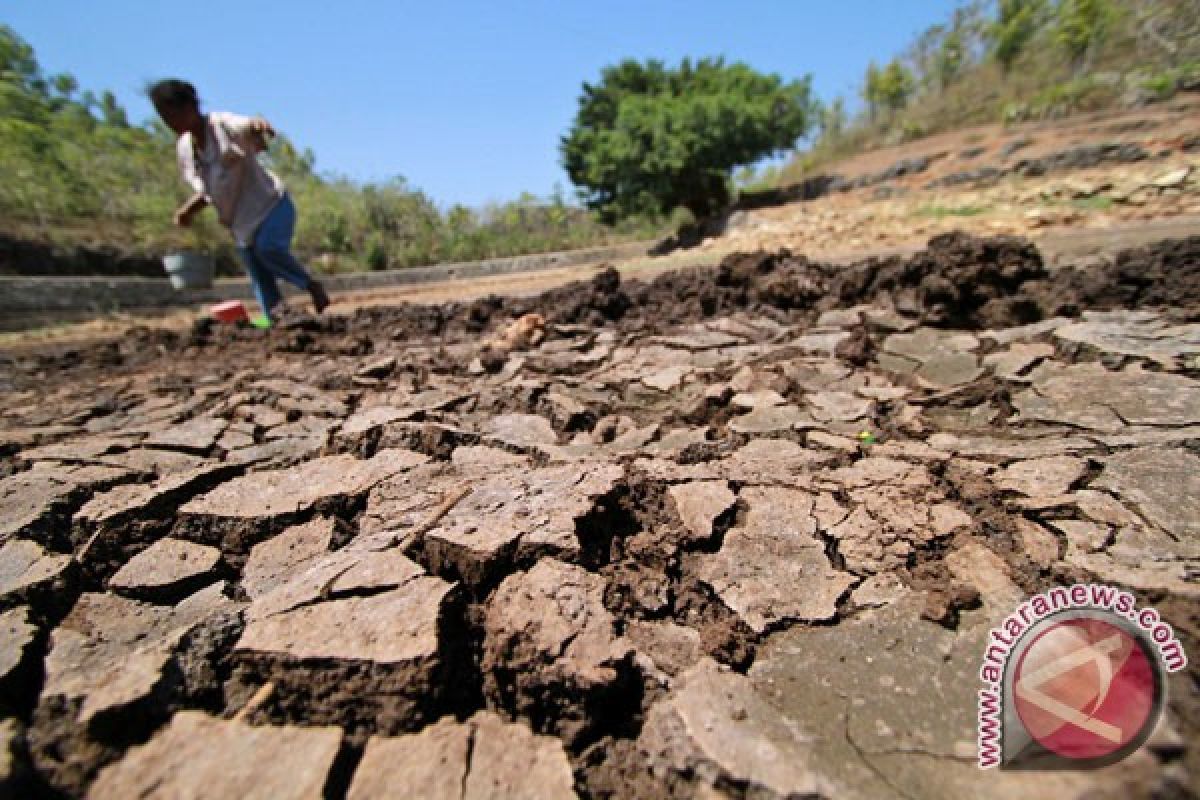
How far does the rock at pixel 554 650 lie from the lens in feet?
3.27

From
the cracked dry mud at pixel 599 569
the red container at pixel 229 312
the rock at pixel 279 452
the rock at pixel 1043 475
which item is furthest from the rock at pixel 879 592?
the red container at pixel 229 312

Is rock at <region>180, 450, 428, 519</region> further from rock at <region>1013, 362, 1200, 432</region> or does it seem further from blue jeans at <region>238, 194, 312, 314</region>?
blue jeans at <region>238, 194, 312, 314</region>

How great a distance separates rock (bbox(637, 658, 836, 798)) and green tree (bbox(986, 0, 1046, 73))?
20112mm

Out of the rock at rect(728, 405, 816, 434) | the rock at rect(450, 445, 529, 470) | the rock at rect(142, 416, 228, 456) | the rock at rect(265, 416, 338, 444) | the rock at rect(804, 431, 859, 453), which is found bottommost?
the rock at rect(804, 431, 859, 453)

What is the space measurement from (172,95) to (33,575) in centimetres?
374

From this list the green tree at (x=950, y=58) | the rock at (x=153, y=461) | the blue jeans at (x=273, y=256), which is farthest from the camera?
the green tree at (x=950, y=58)

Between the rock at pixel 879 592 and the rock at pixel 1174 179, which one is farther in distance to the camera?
the rock at pixel 1174 179

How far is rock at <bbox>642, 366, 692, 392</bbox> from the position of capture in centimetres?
254

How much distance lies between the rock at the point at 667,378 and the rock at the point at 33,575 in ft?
6.76

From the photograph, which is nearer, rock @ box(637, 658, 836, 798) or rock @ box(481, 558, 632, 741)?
rock @ box(637, 658, 836, 798)

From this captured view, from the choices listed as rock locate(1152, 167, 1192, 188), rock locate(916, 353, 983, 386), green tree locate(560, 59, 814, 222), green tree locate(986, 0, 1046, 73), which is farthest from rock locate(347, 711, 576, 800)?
green tree locate(986, 0, 1046, 73)

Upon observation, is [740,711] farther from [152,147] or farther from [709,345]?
[152,147]

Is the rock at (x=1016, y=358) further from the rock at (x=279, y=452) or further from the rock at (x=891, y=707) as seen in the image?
the rock at (x=279, y=452)

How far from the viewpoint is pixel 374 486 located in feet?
5.52
